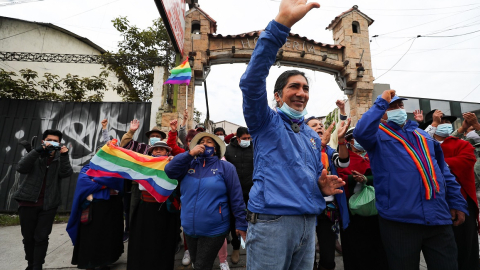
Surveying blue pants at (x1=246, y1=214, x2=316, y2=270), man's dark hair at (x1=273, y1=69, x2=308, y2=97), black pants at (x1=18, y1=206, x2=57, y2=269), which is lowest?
black pants at (x1=18, y1=206, x2=57, y2=269)

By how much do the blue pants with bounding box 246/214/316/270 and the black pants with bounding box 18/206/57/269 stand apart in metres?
3.51

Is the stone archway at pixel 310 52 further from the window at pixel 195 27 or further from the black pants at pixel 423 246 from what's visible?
the black pants at pixel 423 246

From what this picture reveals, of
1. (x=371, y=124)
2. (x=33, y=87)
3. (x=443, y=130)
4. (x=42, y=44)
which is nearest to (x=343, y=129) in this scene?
(x=371, y=124)

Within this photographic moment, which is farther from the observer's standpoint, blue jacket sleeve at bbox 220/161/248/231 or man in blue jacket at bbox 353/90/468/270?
blue jacket sleeve at bbox 220/161/248/231

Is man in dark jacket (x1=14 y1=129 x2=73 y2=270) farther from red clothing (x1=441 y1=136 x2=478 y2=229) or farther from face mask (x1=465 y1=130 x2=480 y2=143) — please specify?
face mask (x1=465 y1=130 x2=480 y2=143)

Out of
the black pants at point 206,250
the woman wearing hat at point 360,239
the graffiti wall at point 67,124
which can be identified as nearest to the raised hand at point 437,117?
the woman wearing hat at point 360,239

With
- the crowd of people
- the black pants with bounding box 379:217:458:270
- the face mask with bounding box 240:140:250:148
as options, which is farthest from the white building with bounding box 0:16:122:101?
the black pants with bounding box 379:217:458:270

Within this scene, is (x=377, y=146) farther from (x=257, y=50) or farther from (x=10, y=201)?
(x=10, y=201)

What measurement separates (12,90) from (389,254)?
11.2 m

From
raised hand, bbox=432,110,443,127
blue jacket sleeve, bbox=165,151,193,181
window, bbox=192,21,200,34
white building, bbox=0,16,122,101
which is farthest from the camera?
white building, bbox=0,16,122,101

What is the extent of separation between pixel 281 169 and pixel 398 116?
1784 mm

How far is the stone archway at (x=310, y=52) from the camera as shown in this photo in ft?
27.9

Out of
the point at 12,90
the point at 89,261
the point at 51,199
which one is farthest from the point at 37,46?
the point at 89,261

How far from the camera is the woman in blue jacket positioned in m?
2.59
